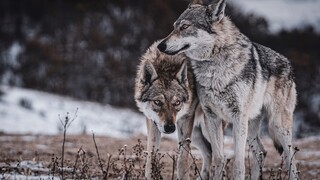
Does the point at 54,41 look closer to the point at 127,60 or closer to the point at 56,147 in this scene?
the point at 127,60

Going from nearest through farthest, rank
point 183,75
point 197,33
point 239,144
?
1. point 239,144
2. point 197,33
3. point 183,75

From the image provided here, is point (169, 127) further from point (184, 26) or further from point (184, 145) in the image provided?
point (184, 26)

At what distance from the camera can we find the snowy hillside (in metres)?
16.4

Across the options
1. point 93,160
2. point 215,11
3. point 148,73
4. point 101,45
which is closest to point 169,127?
point 148,73

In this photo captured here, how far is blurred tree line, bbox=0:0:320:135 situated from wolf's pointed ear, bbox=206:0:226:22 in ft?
57.4

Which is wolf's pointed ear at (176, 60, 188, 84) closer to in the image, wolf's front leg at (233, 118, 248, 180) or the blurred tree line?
wolf's front leg at (233, 118, 248, 180)

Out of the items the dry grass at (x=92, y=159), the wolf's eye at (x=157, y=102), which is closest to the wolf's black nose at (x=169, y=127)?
the dry grass at (x=92, y=159)

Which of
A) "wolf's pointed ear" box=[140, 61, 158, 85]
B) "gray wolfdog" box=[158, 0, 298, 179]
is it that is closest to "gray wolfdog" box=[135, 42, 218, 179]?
"wolf's pointed ear" box=[140, 61, 158, 85]

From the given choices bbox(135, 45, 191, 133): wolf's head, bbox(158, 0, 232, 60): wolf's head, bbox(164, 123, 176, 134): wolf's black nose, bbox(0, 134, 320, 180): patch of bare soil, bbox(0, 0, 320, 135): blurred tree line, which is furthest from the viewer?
bbox(0, 0, 320, 135): blurred tree line

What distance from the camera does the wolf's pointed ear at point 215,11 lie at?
5.11m

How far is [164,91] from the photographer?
16.7 ft

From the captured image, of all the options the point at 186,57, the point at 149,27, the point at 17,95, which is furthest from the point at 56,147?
the point at 149,27

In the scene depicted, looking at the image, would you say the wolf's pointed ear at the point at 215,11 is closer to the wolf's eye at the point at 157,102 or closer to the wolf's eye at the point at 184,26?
the wolf's eye at the point at 184,26

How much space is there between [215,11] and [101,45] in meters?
25.5
